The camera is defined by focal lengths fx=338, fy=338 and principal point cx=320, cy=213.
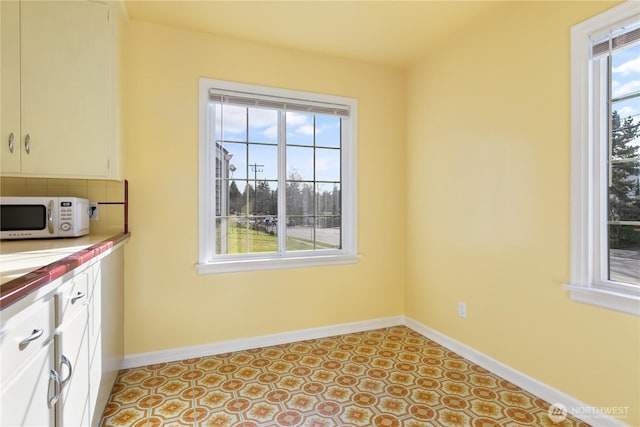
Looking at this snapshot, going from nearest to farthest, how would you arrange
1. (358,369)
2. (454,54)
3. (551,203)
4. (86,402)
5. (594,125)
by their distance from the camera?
(86,402)
(594,125)
(551,203)
(358,369)
(454,54)

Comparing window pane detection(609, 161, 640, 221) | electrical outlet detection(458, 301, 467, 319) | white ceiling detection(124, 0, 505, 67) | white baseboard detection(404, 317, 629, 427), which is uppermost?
white ceiling detection(124, 0, 505, 67)

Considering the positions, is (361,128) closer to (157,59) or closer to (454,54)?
(454,54)

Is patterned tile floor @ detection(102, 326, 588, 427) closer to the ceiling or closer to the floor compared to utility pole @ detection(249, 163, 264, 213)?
closer to the floor

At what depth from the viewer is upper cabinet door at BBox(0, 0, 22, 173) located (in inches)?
72.4

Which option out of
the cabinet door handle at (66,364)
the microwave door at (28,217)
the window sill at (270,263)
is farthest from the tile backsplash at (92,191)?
the cabinet door handle at (66,364)

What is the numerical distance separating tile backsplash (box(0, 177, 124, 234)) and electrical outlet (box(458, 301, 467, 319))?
2.60 metres

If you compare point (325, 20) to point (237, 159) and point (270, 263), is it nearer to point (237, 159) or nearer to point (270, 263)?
point (237, 159)

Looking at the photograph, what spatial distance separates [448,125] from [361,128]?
0.77 meters

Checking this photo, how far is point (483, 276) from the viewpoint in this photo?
247 cm

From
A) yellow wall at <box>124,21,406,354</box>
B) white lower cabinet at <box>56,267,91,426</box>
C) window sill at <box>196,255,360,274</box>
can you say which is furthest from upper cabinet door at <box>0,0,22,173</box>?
window sill at <box>196,255,360,274</box>

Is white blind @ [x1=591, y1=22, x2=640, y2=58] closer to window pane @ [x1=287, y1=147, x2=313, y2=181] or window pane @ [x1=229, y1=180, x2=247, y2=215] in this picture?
window pane @ [x1=287, y1=147, x2=313, y2=181]

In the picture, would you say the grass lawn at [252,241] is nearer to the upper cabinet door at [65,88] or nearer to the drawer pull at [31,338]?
the upper cabinet door at [65,88]

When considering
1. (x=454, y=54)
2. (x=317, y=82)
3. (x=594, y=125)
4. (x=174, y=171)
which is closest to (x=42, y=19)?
(x=174, y=171)

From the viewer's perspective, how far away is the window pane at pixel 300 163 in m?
2.99
